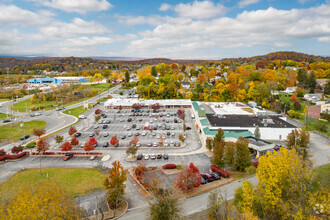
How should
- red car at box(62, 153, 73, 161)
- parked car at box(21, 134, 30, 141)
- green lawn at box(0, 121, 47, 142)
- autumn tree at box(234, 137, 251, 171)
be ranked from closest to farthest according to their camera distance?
1. autumn tree at box(234, 137, 251, 171)
2. red car at box(62, 153, 73, 161)
3. parked car at box(21, 134, 30, 141)
4. green lawn at box(0, 121, 47, 142)

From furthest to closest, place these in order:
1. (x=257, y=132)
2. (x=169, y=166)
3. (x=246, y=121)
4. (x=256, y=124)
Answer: (x=246, y=121) < (x=256, y=124) < (x=257, y=132) < (x=169, y=166)

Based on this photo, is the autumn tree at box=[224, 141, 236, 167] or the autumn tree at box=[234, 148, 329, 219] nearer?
the autumn tree at box=[234, 148, 329, 219]

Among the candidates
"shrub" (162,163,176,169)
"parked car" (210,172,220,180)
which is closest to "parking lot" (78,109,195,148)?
"shrub" (162,163,176,169)

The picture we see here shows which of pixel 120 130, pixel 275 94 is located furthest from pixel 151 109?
pixel 275 94

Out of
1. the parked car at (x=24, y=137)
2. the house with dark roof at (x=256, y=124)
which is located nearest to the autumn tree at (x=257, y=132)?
the house with dark roof at (x=256, y=124)

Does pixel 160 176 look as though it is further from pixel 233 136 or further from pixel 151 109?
pixel 151 109

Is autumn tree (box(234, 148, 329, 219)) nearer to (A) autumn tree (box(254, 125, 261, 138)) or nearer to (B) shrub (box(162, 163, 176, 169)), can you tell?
(B) shrub (box(162, 163, 176, 169))

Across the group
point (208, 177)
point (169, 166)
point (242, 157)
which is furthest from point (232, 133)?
point (169, 166)

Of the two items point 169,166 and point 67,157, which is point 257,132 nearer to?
point 169,166
